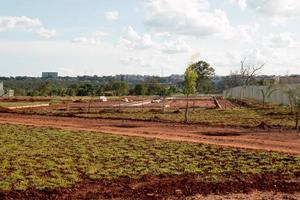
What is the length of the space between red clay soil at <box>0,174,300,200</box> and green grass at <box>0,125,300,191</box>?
0.46 m

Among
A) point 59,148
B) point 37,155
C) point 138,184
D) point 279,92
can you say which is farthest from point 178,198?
point 279,92

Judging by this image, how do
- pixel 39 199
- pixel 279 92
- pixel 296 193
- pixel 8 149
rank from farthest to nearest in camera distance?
pixel 279 92, pixel 8 149, pixel 296 193, pixel 39 199

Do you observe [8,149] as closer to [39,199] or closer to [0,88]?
[39,199]

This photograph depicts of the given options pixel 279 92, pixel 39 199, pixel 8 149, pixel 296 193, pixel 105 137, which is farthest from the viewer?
pixel 279 92

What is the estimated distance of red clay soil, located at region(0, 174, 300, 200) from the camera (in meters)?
11.9

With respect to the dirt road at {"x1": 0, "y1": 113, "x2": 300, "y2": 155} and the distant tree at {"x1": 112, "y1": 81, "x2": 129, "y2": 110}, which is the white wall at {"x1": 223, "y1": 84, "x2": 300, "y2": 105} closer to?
A: the dirt road at {"x1": 0, "y1": 113, "x2": 300, "y2": 155}

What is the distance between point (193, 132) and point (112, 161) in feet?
33.1

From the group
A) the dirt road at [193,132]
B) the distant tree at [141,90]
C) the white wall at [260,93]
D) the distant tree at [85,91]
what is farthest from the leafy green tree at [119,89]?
the dirt road at [193,132]

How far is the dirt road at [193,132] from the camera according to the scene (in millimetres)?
21172

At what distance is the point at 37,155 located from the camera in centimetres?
1698

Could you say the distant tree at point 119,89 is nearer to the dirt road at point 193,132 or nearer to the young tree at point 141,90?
the young tree at point 141,90

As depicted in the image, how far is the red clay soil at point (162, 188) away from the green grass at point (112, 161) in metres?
0.46

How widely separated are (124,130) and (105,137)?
3.75m

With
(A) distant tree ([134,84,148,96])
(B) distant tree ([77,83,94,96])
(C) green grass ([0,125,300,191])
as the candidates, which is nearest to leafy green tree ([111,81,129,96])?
(A) distant tree ([134,84,148,96])
